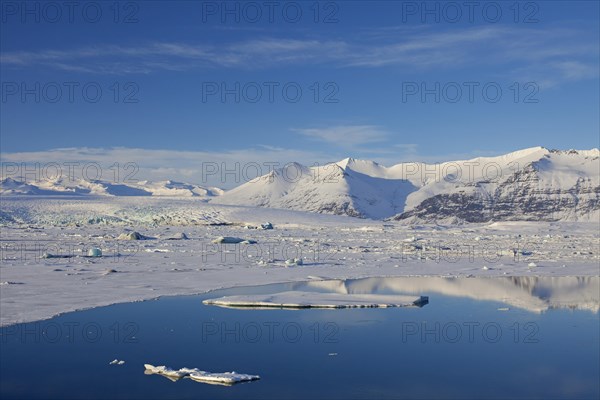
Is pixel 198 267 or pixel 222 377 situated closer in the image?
pixel 222 377

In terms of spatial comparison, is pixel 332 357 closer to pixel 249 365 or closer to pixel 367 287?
pixel 249 365

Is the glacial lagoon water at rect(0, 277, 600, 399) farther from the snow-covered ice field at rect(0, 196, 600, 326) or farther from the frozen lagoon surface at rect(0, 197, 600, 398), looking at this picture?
the snow-covered ice field at rect(0, 196, 600, 326)

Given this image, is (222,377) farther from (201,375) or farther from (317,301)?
(317,301)

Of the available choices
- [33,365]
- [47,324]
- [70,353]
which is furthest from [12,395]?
[47,324]

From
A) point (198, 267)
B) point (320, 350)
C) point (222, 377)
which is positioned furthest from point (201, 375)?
point (198, 267)

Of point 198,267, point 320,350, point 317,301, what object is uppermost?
point 198,267

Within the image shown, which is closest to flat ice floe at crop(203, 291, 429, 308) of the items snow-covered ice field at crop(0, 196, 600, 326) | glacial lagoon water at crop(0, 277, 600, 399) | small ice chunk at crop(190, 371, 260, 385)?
glacial lagoon water at crop(0, 277, 600, 399)
